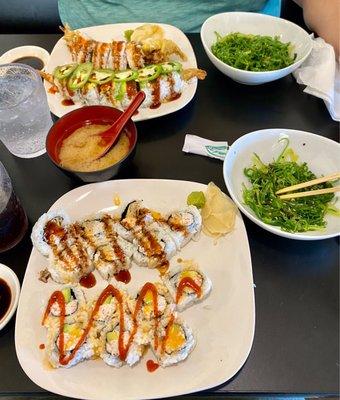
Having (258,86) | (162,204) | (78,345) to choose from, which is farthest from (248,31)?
(78,345)

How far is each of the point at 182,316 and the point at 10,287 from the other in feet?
1.84

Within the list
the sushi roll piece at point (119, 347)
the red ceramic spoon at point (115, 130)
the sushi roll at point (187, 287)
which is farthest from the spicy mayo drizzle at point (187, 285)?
the red ceramic spoon at point (115, 130)

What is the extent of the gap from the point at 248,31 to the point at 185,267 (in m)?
1.26

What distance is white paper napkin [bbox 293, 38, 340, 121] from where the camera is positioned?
1733mm

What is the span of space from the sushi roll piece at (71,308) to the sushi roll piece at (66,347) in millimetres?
27

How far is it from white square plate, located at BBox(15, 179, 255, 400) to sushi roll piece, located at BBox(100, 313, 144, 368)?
32mm

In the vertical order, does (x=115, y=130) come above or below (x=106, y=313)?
above

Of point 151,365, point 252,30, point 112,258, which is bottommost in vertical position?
point 151,365

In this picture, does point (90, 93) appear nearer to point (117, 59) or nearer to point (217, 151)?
point (117, 59)

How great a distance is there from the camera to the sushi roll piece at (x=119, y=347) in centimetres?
114

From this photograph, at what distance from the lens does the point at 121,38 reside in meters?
2.00

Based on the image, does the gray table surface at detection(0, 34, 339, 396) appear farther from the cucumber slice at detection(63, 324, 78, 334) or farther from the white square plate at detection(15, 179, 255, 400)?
the cucumber slice at detection(63, 324, 78, 334)

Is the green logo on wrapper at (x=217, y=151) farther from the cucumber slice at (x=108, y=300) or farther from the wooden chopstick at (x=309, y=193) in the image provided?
the cucumber slice at (x=108, y=300)

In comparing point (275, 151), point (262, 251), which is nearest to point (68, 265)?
point (262, 251)
